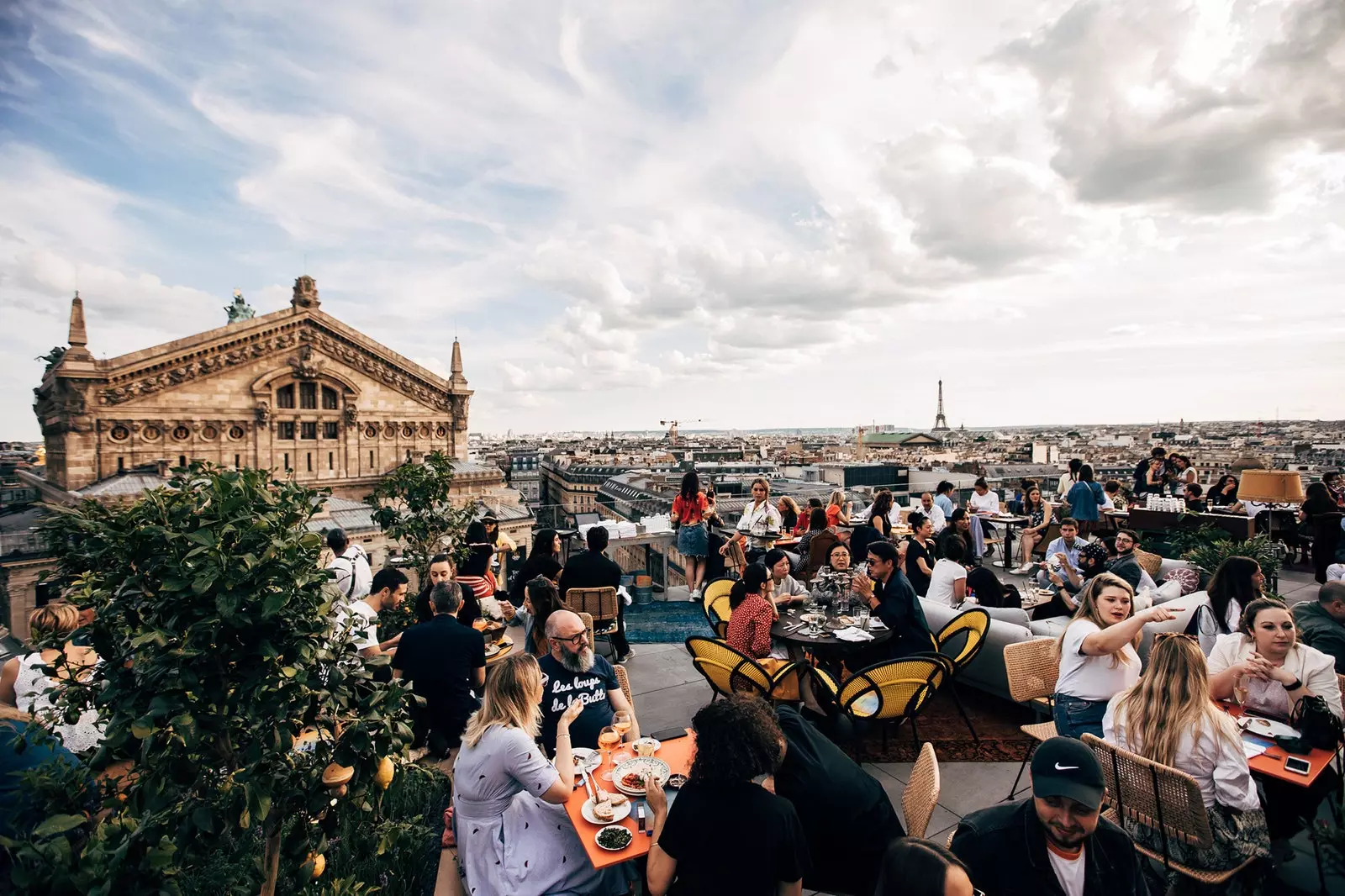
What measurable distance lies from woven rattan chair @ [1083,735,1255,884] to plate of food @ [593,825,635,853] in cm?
232

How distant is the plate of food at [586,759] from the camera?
3456 millimetres

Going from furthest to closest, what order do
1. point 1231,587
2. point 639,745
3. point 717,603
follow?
point 717,603 < point 1231,587 < point 639,745

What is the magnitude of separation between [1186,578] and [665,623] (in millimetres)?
6596

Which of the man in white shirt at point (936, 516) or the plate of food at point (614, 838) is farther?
the man in white shirt at point (936, 516)

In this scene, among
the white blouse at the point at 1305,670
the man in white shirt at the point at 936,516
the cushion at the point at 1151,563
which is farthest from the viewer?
the man in white shirt at the point at 936,516

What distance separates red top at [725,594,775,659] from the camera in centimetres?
514

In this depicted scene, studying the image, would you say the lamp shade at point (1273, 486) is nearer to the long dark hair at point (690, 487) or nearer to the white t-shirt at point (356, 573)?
the long dark hair at point (690, 487)

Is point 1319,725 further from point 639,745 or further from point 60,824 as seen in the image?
point 60,824

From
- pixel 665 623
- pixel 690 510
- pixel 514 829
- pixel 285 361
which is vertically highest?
pixel 285 361

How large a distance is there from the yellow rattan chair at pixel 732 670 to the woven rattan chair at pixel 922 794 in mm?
1781

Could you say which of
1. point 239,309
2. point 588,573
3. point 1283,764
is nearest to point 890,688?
point 1283,764

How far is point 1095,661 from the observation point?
4062mm

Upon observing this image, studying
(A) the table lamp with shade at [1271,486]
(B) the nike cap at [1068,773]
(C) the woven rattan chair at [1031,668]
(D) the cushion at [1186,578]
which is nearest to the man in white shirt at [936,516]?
(D) the cushion at [1186,578]

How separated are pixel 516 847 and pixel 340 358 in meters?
36.7
